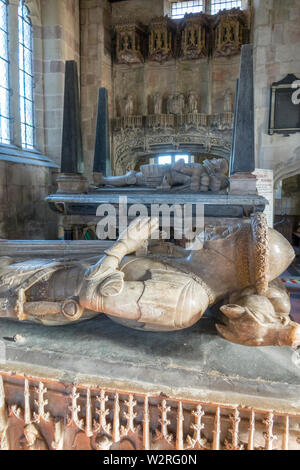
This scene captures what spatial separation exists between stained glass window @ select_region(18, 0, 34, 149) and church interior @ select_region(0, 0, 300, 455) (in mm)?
50

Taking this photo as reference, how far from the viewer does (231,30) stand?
9258mm

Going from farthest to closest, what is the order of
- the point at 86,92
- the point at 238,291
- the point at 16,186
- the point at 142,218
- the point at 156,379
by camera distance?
1. the point at 86,92
2. the point at 16,186
3. the point at 142,218
4. the point at 238,291
5. the point at 156,379

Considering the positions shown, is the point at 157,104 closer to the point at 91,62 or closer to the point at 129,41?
the point at 129,41

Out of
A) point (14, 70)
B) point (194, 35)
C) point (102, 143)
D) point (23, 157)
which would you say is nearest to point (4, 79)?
point (14, 70)

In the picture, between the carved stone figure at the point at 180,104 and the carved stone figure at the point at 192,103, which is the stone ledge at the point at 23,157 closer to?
the carved stone figure at the point at 180,104

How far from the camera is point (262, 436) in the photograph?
137cm

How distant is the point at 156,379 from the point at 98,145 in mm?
6911

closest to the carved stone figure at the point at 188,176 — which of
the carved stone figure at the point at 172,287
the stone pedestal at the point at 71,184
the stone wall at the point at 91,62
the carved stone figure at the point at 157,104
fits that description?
the stone pedestal at the point at 71,184

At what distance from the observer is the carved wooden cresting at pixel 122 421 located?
1.36 metres

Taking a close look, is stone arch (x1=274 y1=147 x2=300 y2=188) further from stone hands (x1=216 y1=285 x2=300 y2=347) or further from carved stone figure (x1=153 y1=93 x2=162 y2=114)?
stone hands (x1=216 y1=285 x2=300 y2=347)

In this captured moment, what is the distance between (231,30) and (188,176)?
602 centimetres

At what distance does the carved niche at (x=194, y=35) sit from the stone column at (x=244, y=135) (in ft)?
15.0

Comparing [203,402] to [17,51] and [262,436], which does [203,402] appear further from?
[17,51]

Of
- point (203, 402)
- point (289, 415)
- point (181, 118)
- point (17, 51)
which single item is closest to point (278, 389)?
point (289, 415)
